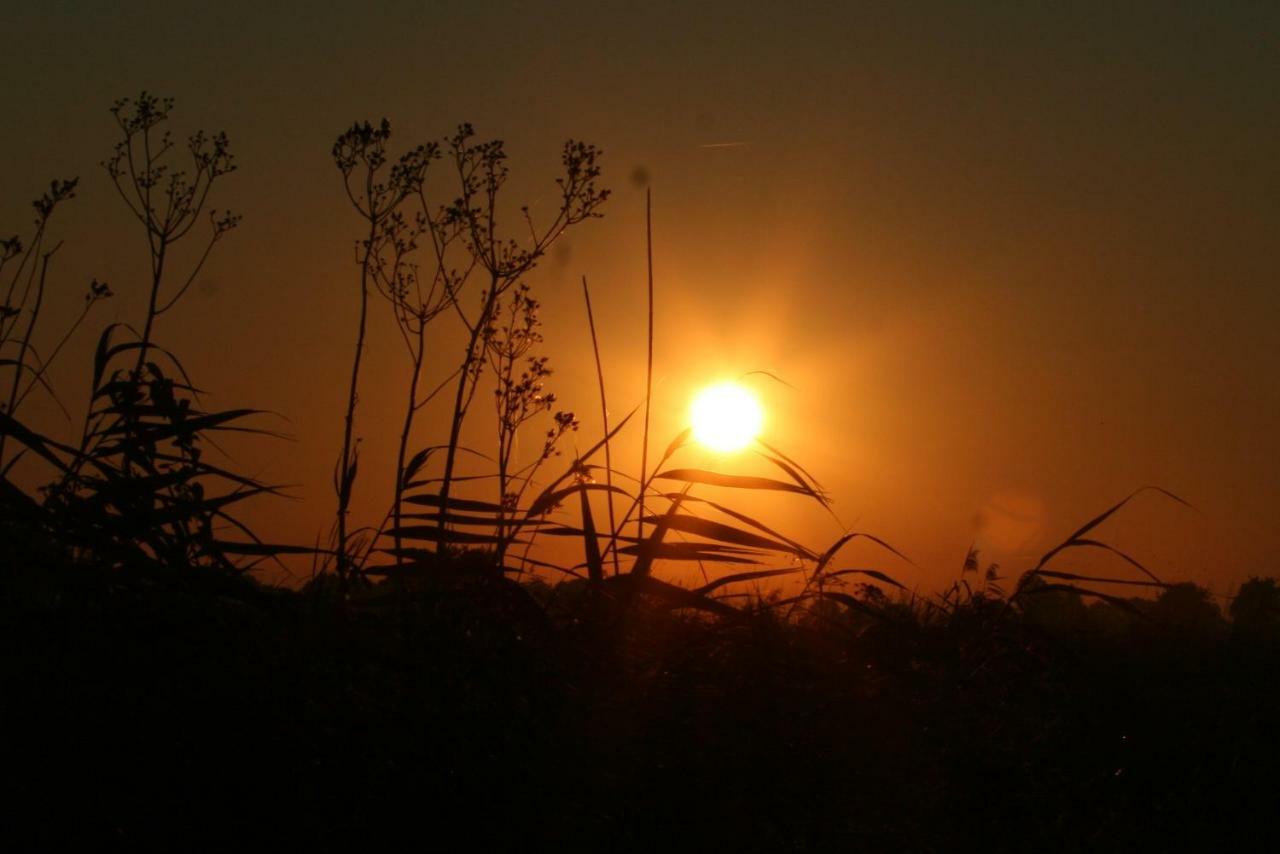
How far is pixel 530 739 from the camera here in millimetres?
2744

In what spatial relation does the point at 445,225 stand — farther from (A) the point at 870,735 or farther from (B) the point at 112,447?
(A) the point at 870,735

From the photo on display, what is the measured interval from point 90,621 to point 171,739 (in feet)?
1.20

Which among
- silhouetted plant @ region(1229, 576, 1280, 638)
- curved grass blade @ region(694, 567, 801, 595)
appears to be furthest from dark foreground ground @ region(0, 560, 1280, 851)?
silhouetted plant @ region(1229, 576, 1280, 638)

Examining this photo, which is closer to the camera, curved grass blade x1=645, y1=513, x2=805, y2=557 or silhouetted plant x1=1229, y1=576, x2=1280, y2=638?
curved grass blade x1=645, y1=513, x2=805, y2=557

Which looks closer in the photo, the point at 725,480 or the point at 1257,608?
the point at 725,480

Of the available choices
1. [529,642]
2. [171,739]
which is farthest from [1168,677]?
[171,739]

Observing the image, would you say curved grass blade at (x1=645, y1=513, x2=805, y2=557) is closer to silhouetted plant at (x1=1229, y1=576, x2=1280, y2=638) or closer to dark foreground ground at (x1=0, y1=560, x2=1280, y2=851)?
dark foreground ground at (x1=0, y1=560, x2=1280, y2=851)

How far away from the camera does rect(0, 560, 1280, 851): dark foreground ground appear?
235 cm

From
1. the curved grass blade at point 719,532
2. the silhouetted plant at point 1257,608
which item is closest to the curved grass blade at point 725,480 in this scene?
the curved grass blade at point 719,532

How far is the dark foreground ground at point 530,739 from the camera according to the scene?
2.35 meters

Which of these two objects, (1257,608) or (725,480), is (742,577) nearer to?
(725,480)

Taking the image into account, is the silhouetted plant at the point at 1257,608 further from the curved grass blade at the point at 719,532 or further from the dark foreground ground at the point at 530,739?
the curved grass blade at the point at 719,532

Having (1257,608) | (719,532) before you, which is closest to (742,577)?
(719,532)

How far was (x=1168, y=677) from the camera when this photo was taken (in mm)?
4570
